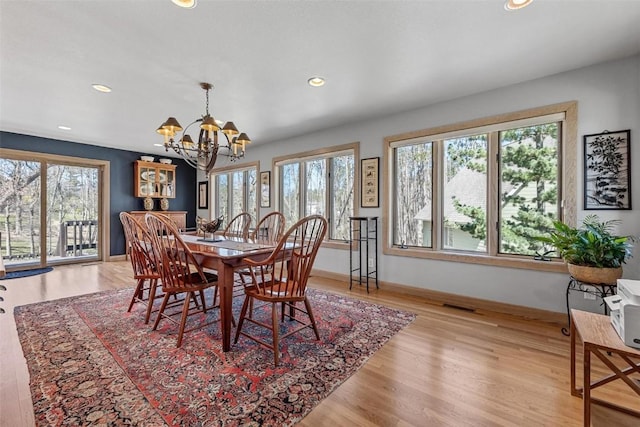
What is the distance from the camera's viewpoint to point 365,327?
99.2 inches

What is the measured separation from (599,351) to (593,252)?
3.43 ft

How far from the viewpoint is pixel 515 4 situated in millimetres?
1729

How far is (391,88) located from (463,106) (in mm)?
929

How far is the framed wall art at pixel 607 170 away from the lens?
90.4 inches

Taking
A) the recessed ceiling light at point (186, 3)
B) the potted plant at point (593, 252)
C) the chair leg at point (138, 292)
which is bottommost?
the chair leg at point (138, 292)

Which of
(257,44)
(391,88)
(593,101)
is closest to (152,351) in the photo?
(257,44)

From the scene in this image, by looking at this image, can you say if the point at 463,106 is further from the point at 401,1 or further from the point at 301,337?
the point at 301,337

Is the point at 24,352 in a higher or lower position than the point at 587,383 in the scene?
lower

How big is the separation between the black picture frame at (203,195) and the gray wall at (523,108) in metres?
4.24

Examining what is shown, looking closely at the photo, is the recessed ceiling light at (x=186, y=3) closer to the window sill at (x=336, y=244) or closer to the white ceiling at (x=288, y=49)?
the white ceiling at (x=288, y=49)

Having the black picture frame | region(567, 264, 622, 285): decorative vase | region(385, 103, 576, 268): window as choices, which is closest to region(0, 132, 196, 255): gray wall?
the black picture frame

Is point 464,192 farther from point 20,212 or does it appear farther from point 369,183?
point 20,212

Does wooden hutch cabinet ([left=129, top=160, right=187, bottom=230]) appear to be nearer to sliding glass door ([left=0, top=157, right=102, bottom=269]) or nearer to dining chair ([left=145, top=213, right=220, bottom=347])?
sliding glass door ([left=0, top=157, right=102, bottom=269])

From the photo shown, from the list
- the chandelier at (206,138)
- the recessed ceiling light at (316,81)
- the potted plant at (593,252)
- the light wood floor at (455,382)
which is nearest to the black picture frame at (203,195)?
the chandelier at (206,138)
